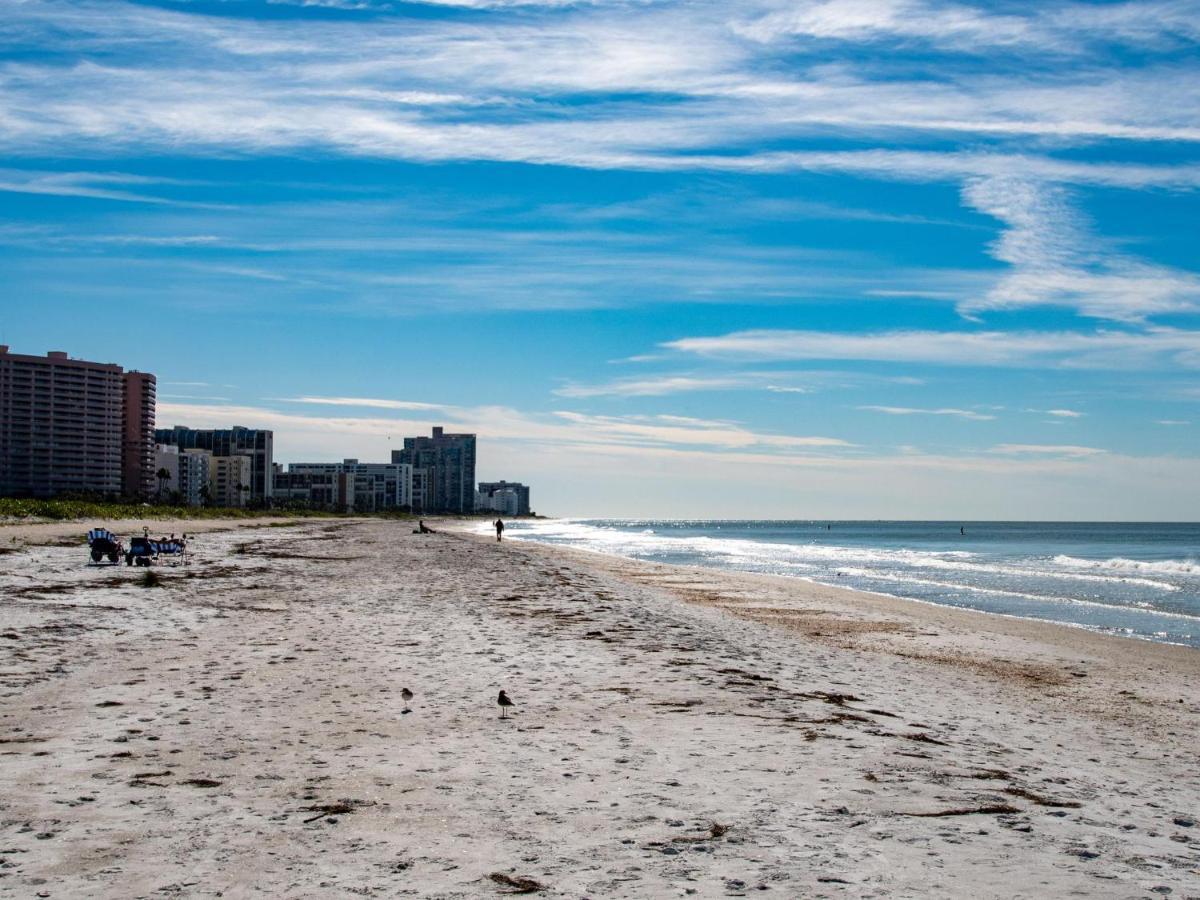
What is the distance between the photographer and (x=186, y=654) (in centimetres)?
1311

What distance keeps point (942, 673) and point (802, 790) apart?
915 cm

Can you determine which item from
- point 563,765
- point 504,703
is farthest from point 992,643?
point 563,765

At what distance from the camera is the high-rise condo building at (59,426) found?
16638 centimetres

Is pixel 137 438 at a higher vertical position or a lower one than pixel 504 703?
higher

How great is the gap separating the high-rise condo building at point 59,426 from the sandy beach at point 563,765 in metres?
164

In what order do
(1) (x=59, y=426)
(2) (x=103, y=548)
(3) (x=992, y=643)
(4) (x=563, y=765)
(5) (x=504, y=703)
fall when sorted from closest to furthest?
(4) (x=563, y=765)
(5) (x=504, y=703)
(3) (x=992, y=643)
(2) (x=103, y=548)
(1) (x=59, y=426)

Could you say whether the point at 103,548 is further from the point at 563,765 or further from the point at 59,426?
the point at 59,426

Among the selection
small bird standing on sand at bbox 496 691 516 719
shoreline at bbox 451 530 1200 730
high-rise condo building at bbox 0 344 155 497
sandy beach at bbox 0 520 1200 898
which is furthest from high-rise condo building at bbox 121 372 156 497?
small bird standing on sand at bbox 496 691 516 719

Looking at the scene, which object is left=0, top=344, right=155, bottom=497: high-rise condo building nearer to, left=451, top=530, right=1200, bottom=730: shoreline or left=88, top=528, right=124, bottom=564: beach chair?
left=88, top=528, right=124, bottom=564: beach chair

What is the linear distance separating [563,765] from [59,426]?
185805 millimetres

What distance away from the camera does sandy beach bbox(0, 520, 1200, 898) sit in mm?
5539

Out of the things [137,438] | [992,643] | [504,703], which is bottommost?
[992,643]

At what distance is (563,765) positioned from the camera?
785 centimetres

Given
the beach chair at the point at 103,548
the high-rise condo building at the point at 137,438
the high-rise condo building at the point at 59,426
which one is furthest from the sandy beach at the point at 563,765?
the high-rise condo building at the point at 137,438
